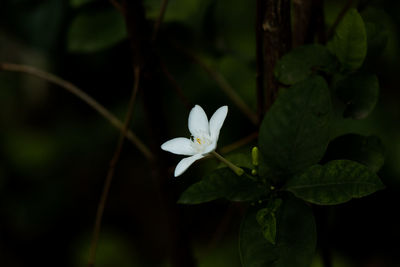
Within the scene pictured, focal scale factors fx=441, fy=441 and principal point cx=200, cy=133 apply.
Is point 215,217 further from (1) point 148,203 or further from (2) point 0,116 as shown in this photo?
(2) point 0,116

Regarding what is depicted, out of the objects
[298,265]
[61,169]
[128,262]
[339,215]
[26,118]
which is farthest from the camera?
[26,118]

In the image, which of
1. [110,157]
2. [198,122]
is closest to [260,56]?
[198,122]

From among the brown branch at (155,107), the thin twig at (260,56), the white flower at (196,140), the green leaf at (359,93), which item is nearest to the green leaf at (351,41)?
the green leaf at (359,93)

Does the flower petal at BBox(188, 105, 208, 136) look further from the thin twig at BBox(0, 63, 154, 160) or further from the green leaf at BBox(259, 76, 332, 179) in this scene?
the thin twig at BBox(0, 63, 154, 160)

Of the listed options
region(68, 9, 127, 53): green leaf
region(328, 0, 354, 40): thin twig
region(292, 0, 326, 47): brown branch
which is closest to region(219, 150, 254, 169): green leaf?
region(292, 0, 326, 47): brown branch

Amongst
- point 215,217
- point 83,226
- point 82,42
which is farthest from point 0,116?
point 82,42

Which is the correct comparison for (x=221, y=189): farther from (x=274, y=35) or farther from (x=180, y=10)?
(x=180, y=10)
